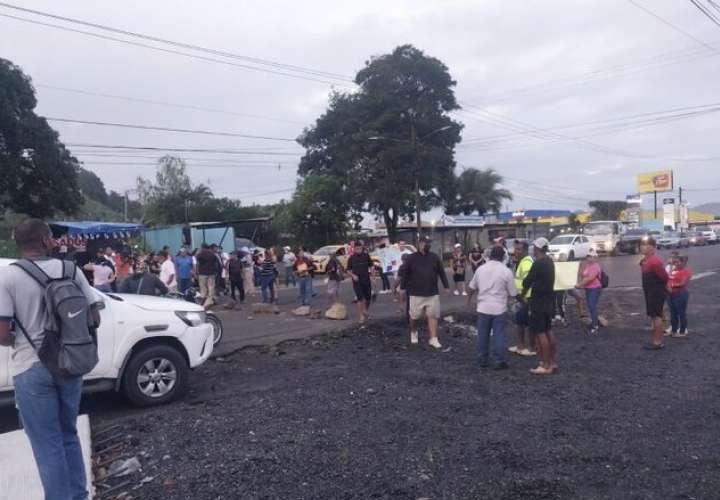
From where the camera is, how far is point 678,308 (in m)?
10.3

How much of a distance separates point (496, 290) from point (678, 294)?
13.3 feet

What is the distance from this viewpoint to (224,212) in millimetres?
54062

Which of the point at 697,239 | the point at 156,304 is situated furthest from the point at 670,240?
the point at 156,304

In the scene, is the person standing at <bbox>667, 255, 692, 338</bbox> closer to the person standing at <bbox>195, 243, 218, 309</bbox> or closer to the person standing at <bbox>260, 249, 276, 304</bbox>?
the person standing at <bbox>260, 249, 276, 304</bbox>

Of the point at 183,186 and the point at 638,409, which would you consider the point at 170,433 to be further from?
the point at 183,186

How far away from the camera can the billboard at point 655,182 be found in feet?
279

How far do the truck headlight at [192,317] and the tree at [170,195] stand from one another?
47.1m

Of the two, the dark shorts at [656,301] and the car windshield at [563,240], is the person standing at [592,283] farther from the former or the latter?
the car windshield at [563,240]

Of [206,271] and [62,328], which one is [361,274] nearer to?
[206,271]

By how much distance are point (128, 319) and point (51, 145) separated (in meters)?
31.0

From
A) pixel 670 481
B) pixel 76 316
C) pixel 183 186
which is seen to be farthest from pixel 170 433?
Result: pixel 183 186

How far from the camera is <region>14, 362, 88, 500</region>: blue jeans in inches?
136

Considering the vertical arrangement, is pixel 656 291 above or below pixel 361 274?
below

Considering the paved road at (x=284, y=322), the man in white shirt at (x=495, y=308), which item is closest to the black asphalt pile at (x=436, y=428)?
the man in white shirt at (x=495, y=308)
